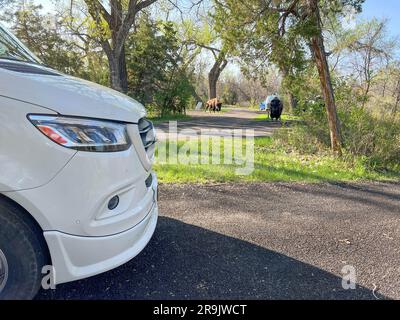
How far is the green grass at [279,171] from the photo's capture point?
568 cm

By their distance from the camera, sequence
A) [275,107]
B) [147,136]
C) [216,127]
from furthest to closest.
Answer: [275,107] → [216,127] → [147,136]

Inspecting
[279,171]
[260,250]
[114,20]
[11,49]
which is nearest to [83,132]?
[11,49]

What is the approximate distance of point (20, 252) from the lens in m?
1.89

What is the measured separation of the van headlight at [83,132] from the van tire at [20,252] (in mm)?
491

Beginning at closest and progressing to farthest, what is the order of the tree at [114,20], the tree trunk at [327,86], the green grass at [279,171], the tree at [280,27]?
the green grass at [279,171] < the tree at [280,27] < the tree trunk at [327,86] < the tree at [114,20]

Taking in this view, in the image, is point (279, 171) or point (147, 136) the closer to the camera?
point (147, 136)

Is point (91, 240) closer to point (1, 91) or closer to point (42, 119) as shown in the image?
point (42, 119)

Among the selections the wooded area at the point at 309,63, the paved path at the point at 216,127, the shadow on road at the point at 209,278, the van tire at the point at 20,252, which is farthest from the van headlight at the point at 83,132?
the paved path at the point at 216,127

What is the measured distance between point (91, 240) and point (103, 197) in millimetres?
281

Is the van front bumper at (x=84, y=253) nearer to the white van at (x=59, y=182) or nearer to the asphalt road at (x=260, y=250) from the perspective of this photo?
the white van at (x=59, y=182)

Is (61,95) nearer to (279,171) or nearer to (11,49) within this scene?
(11,49)

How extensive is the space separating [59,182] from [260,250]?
209 cm

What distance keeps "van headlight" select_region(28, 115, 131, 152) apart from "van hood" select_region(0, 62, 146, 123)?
5 cm

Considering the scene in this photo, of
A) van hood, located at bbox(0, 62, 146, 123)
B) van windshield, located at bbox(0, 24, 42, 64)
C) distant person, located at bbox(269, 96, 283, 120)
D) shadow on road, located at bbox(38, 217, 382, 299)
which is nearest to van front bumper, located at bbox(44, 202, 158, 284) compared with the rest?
shadow on road, located at bbox(38, 217, 382, 299)
